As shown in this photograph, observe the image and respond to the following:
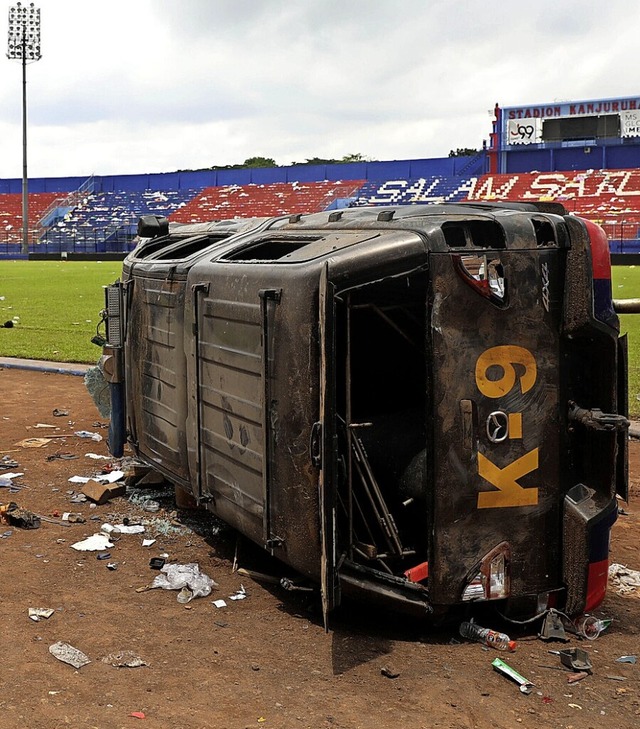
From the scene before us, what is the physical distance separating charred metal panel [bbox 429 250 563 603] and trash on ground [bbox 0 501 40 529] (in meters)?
2.92

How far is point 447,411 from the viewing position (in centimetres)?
390

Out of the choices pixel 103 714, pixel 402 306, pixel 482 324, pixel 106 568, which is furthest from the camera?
pixel 106 568

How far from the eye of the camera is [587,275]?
4.00 metres

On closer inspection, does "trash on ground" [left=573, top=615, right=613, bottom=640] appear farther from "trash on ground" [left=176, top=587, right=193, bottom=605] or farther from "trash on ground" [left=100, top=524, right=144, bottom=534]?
"trash on ground" [left=100, top=524, right=144, bottom=534]

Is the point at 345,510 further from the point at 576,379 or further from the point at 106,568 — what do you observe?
the point at 106,568

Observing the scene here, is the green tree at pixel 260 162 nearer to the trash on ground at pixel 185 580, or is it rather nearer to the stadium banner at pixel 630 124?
the stadium banner at pixel 630 124

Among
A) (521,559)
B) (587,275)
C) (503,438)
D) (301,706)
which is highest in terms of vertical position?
(587,275)

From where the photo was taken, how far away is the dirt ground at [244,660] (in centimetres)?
342

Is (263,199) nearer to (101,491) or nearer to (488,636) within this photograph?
(101,491)

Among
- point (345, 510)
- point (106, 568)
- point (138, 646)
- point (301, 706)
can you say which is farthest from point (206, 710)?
point (106, 568)

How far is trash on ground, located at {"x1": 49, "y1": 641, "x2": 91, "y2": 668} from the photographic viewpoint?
3.83 metres

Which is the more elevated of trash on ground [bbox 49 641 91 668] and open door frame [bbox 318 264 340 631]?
open door frame [bbox 318 264 340 631]

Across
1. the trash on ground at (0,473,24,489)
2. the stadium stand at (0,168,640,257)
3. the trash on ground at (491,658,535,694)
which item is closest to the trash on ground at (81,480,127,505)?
the trash on ground at (0,473,24,489)

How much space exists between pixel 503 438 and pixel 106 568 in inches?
94.8
